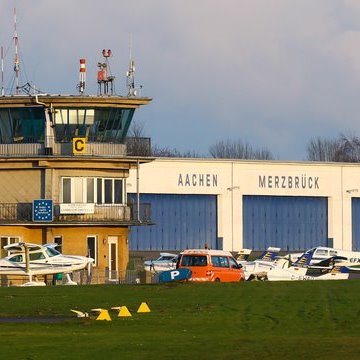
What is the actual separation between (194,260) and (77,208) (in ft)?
42.1

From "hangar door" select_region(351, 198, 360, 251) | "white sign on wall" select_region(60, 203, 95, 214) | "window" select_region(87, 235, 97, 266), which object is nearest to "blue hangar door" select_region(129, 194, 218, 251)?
"hangar door" select_region(351, 198, 360, 251)

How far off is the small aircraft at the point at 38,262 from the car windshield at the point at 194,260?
7.28 metres

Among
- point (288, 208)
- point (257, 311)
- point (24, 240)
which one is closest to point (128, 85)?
point (24, 240)

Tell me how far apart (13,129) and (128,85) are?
714 cm

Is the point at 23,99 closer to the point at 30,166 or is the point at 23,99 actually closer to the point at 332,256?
the point at 30,166

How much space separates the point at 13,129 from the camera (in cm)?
7162

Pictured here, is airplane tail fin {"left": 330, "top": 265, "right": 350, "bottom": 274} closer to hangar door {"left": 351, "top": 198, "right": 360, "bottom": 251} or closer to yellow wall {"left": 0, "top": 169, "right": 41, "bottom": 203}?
yellow wall {"left": 0, "top": 169, "right": 41, "bottom": 203}

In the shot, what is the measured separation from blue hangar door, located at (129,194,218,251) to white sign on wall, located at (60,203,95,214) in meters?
35.4

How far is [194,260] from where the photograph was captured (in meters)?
59.9

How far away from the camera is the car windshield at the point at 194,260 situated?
2352 inches

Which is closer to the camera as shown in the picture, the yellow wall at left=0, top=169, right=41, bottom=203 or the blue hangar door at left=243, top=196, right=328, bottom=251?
the yellow wall at left=0, top=169, right=41, bottom=203

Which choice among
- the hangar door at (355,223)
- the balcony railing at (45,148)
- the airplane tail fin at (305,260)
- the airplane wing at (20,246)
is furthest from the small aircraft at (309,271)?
the hangar door at (355,223)

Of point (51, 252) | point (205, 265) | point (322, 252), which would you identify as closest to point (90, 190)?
point (51, 252)

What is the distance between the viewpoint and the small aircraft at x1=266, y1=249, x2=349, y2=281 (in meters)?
72.5
